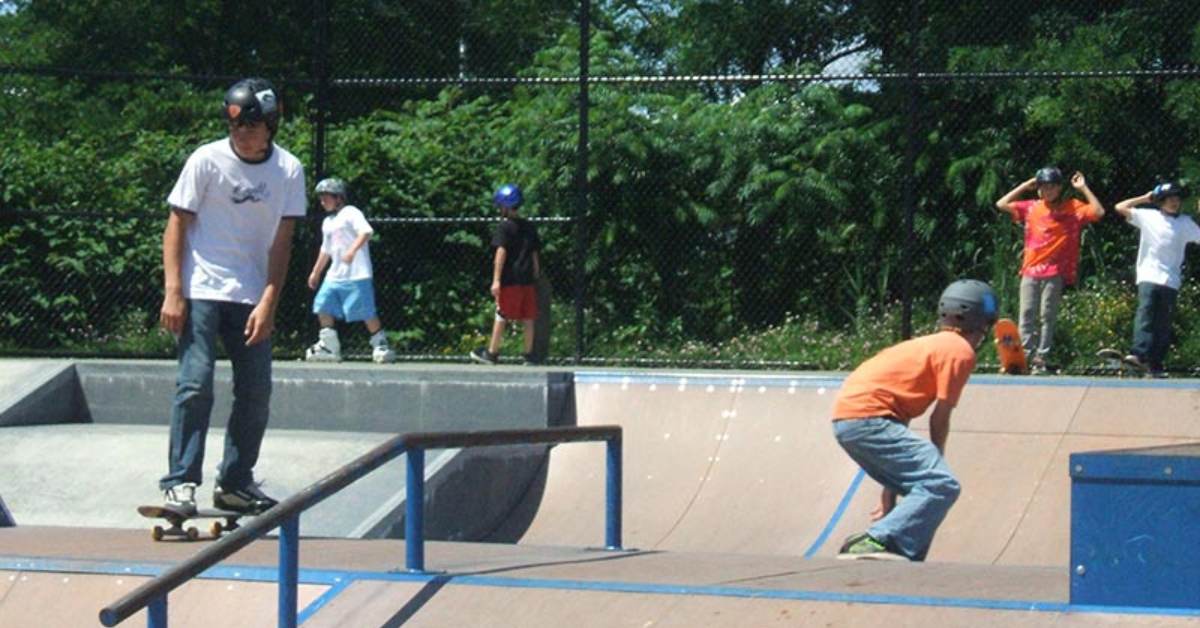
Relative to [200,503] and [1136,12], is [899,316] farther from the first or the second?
[200,503]

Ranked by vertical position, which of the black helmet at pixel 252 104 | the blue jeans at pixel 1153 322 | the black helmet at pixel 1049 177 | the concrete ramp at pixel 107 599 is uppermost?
the black helmet at pixel 252 104

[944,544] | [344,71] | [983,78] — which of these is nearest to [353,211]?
[344,71]

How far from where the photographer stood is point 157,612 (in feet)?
16.8

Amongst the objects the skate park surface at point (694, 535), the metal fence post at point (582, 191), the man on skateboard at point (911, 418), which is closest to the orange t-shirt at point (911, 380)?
the man on skateboard at point (911, 418)

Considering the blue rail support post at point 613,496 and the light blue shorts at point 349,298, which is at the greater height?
the light blue shorts at point 349,298

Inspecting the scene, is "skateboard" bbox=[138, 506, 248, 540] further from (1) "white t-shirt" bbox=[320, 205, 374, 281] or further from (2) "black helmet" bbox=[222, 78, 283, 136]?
(1) "white t-shirt" bbox=[320, 205, 374, 281]

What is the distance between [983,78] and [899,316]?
2181mm

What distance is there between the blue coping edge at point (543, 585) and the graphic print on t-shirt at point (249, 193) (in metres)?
1.44

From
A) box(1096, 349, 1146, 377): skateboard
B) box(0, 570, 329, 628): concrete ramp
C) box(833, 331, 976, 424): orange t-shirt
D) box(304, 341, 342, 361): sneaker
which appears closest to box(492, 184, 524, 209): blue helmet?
box(304, 341, 342, 361): sneaker

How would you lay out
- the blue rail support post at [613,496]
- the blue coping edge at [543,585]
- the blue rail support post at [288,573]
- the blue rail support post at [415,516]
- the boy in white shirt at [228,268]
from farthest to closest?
the blue rail support post at [613,496], the boy in white shirt at [228,268], the blue rail support post at [415,516], the blue rail support post at [288,573], the blue coping edge at [543,585]

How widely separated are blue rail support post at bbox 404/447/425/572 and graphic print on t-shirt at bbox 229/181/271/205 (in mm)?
1204

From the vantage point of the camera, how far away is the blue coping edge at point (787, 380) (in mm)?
10836

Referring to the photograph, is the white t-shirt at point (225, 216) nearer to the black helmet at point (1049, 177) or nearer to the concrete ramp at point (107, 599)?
the concrete ramp at point (107, 599)

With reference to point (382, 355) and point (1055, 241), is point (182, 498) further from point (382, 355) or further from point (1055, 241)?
point (1055, 241)
